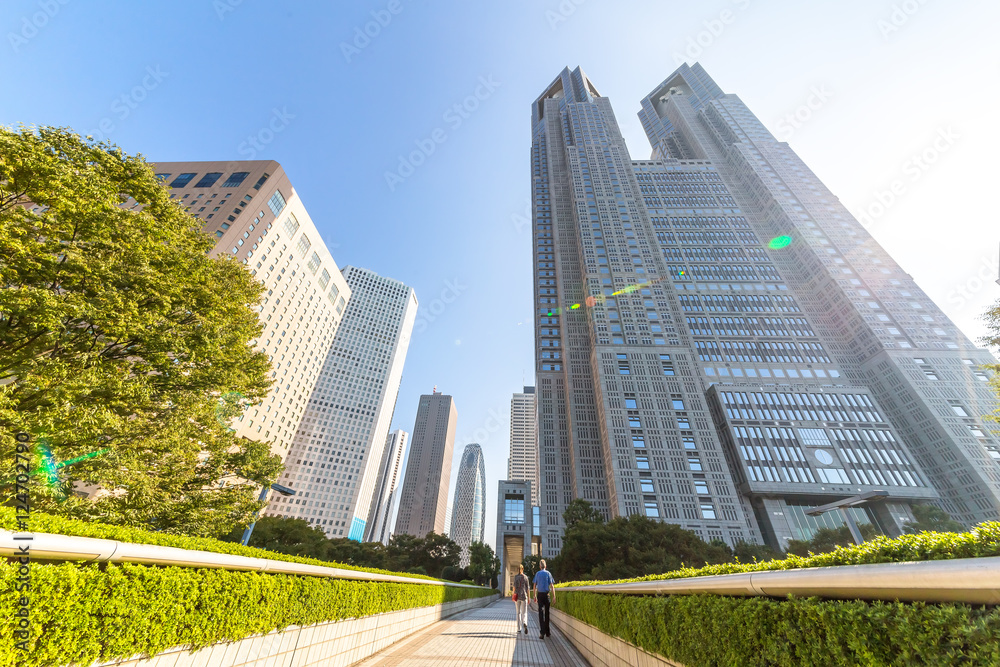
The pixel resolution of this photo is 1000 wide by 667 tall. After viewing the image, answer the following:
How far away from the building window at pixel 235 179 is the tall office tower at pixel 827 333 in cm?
7855

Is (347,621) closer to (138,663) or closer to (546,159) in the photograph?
(138,663)

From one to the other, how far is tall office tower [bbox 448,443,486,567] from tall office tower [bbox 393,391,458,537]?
355 inches

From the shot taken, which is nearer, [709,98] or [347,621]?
[347,621]

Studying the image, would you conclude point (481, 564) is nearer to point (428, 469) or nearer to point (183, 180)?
point (183, 180)

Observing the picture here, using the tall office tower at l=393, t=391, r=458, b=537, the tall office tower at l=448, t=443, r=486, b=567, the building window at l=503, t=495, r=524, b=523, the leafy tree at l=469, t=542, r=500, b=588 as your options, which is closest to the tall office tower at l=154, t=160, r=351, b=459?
the leafy tree at l=469, t=542, r=500, b=588

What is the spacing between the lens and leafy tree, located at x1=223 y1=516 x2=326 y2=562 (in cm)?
3522

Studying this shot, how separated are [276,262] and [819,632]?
7571 centimetres

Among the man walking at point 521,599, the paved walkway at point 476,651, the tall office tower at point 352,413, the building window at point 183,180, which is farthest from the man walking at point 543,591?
the tall office tower at point 352,413

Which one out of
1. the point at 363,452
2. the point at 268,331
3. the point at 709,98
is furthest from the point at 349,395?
the point at 709,98

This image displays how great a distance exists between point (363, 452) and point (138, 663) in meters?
121

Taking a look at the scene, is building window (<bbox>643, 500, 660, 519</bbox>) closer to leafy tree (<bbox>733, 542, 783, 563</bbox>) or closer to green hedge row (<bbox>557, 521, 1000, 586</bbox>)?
leafy tree (<bbox>733, 542, 783, 563</bbox>)

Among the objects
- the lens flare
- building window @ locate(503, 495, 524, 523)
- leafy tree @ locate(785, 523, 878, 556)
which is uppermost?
the lens flare

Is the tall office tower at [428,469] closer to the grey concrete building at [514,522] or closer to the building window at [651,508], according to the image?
the grey concrete building at [514,522]

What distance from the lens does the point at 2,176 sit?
8266 mm
